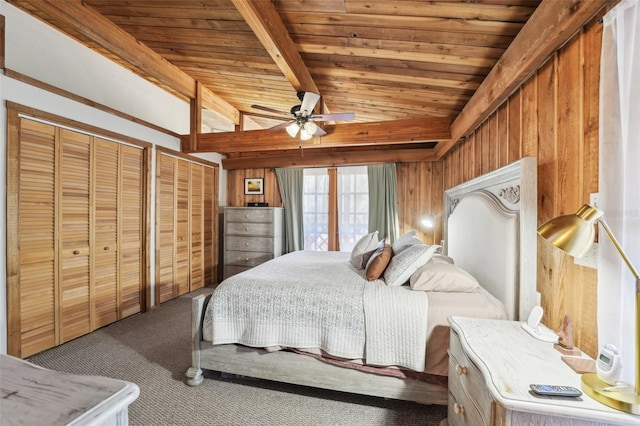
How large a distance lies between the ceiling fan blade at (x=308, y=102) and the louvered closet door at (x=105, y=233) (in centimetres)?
218

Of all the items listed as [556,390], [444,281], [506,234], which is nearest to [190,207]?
[444,281]

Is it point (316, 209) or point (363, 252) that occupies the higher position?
point (316, 209)

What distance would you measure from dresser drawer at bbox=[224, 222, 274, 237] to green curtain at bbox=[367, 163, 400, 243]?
1736 millimetres

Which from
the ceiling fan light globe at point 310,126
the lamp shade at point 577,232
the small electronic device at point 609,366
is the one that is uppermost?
the ceiling fan light globe at point 310,126

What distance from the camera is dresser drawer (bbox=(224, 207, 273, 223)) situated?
4.58 m

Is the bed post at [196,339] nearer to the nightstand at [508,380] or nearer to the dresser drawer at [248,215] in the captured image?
the nightstand at [508,380]

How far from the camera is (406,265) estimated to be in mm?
2029

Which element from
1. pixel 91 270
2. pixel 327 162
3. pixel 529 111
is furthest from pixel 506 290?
pixel 91 270

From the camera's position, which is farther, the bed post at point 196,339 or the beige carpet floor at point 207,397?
the bed post at point 196,339

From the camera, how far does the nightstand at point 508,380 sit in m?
0.84

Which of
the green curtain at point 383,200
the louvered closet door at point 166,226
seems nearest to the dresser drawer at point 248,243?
the louvered closet door at point 166,226

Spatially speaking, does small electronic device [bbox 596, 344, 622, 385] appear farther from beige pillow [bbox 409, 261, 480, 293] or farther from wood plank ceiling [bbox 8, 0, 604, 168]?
wood plank ceiling [bbox 8, 0, 604, 168]

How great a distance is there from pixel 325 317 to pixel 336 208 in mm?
3071

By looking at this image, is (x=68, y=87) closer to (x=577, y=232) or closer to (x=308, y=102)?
(x=308, y=102)
